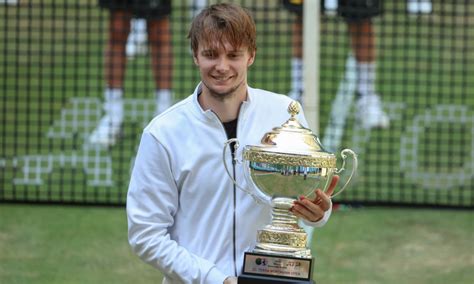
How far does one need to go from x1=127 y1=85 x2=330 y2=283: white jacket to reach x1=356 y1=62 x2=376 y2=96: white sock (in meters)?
5.14

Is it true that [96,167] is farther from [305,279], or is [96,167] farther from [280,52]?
[305,279]

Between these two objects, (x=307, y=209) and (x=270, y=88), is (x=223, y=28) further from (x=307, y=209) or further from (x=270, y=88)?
(x=270, y=88)

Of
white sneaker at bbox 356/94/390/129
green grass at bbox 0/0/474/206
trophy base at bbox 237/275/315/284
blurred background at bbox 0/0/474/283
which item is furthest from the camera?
white sneaker at bbox 356/94/390/129

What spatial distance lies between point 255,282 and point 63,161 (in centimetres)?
481

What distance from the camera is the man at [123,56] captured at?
322 inches

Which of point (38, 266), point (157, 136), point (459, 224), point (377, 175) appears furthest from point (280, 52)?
point (157, 136)

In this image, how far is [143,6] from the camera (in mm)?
8203

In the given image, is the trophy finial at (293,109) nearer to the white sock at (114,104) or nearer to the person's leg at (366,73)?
the white sock at (114,104)

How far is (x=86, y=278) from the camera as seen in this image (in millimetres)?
5828

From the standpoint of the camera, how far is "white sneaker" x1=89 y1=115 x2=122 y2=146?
8.13 metres

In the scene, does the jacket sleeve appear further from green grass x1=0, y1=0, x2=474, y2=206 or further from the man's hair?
green grass x1=0, y1=0, x2=474, y2=206

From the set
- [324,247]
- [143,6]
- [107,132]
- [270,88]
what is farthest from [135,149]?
[324,247]

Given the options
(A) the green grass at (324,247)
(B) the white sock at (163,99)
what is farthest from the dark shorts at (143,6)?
(A) the green grass at (324,247)

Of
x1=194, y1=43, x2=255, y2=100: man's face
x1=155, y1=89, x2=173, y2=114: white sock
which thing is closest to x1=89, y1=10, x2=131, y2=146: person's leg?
x1=155, y1=89, x2=173, y2=114: white sock
